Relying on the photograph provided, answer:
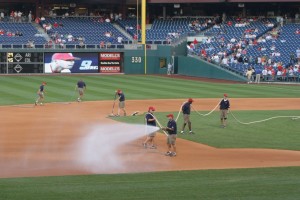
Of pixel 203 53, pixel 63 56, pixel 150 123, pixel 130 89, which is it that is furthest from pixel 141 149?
pixel 63 56

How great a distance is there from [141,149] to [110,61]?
42888 mm

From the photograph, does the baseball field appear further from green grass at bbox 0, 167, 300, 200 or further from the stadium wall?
the stadium wall

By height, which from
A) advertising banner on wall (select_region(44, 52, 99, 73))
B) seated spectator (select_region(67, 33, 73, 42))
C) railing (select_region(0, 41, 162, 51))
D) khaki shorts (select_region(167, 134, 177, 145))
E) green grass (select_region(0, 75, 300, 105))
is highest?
seated spectator (select_region(67, 33, 73, 42))

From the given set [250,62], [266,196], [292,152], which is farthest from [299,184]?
[250,62]

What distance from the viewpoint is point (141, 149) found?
1076 inches

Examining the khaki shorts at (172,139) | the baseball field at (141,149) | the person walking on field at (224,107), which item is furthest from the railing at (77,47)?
the khaki shorts at (172,139)

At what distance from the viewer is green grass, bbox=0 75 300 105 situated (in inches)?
1900

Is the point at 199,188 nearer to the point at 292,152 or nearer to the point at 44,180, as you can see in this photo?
the point at 44,180

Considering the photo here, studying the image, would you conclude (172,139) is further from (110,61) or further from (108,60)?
(110,61)

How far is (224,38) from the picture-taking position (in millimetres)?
69875

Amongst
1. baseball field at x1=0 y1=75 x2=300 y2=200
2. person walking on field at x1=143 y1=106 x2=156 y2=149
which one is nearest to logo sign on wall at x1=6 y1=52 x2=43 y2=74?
baseball field at x1=0 y1=75 x2=300 y2=200

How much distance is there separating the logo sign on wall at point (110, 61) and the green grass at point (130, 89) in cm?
478

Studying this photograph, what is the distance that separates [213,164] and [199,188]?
487 centimetres

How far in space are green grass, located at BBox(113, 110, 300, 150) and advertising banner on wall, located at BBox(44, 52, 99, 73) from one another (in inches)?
1212
